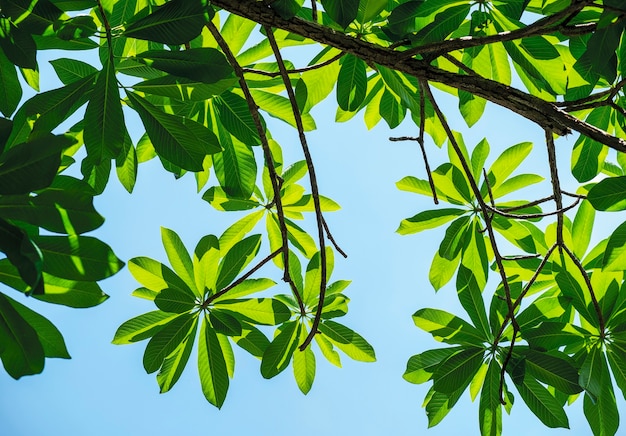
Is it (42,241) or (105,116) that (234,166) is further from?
(42,241)

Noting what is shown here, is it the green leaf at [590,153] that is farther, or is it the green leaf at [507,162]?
the green leaf at [507,162]

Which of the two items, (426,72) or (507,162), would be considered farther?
(507,162)

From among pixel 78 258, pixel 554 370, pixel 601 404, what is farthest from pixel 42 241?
pixel 601 404

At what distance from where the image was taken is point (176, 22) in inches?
47.4

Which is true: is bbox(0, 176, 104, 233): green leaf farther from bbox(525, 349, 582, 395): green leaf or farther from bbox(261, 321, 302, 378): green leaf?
bbox(525, 349, 582, 395): green leaf

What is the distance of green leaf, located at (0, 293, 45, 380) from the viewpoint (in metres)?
1.05

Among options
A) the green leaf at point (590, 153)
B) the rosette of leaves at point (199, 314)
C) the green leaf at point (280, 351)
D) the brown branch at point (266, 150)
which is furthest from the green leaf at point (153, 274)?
the green leaf at point (590, 153)

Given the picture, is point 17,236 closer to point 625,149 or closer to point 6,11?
point 6,11

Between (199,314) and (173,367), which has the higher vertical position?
(199,314)

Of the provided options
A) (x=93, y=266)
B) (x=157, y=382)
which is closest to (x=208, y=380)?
(x=157, y=382)

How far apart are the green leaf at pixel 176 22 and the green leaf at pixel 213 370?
0.82 m

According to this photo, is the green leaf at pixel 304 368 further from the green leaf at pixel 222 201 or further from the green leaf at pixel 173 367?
the green leaf at pixel 222 201

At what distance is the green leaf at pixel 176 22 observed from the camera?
3.92ft

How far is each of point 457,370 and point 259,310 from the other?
539 millimetres
